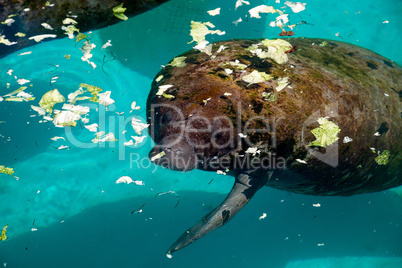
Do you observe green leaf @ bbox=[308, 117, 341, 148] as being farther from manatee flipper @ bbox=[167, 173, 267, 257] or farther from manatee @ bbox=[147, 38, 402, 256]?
manatee flipper @ bbox=[167, 173, 267, 257]

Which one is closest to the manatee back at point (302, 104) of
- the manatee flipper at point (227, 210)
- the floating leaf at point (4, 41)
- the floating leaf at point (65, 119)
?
the manatee flipper at point (227, 210)

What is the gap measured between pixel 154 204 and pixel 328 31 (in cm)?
663

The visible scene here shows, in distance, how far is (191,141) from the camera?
2906mm

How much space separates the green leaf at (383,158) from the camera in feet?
13.6

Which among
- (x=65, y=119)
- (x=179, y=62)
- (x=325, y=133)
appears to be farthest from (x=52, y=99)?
(x=325, y=133)

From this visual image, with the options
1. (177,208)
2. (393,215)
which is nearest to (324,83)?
(177,208)

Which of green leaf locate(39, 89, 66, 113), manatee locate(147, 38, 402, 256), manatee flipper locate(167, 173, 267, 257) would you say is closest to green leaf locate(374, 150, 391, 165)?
manatee locate(147, 38, 402, 256)

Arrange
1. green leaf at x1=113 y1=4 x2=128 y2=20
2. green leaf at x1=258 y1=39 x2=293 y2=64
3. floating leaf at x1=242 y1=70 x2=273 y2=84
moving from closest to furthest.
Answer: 1. floating leaf at x1=242 y1=70 x2=273 y2=84
2. green leaf at x1=258 y1=39 x2=293 y2=64
3. green leaf at x1=113 y1=4 x2=128 y2=20

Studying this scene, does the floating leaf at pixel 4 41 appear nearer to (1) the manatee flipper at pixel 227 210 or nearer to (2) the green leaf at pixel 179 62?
(2) the green leaf at pixel 179 62

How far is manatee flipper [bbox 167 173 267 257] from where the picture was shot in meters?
3.44

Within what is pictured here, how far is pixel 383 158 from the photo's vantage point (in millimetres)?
4246

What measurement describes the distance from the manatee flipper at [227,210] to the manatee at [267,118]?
0.01 meters

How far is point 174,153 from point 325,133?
1.90 meters

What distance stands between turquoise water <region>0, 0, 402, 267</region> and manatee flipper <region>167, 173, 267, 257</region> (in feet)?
8.66
